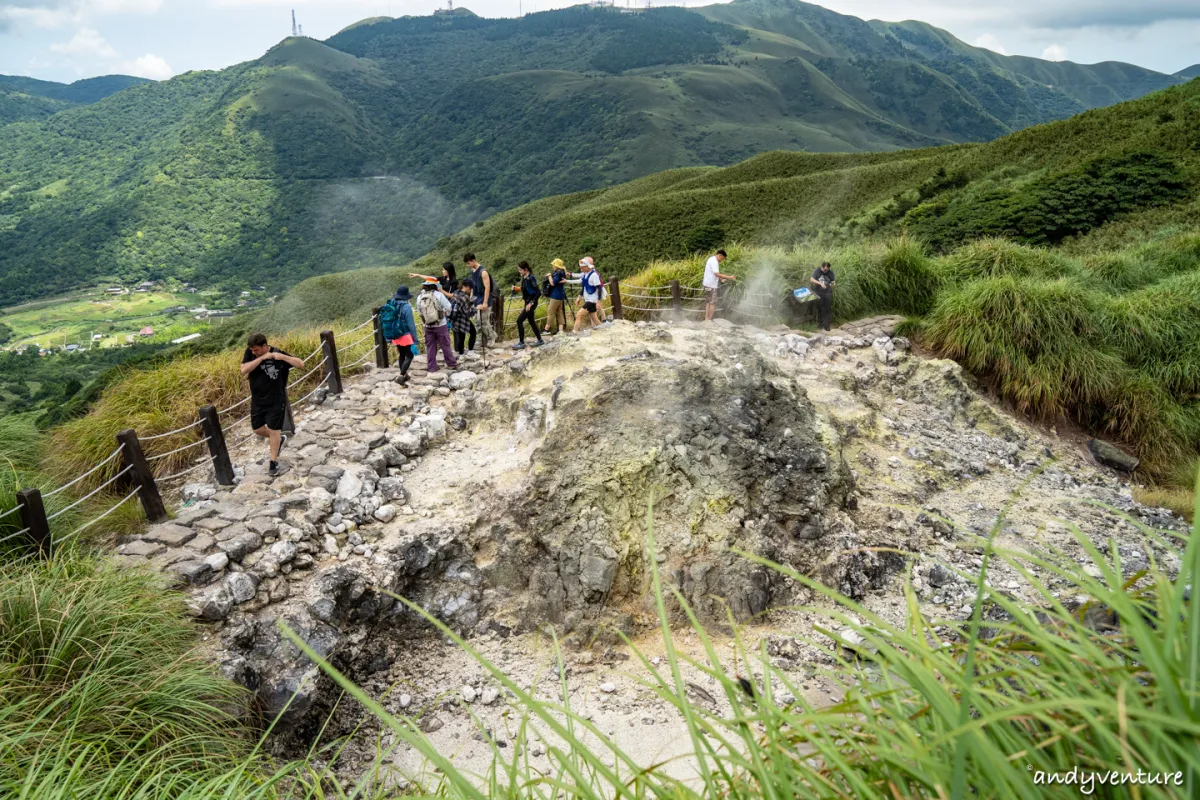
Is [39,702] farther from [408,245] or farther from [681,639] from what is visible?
[408,245]

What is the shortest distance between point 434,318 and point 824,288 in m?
6.64

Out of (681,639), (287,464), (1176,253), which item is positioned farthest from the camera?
(1176,253)

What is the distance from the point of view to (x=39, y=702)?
343cm

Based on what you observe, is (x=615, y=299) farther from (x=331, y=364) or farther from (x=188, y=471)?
(x=188, y=471)

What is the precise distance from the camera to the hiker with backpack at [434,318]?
924 cm

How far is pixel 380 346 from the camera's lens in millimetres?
10008

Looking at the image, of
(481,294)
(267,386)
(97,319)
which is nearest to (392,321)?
(481,294)

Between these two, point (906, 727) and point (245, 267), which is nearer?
point (906, 727)

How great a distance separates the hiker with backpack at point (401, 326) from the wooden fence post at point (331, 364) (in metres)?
0.75

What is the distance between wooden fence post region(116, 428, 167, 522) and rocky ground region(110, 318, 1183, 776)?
263 mm

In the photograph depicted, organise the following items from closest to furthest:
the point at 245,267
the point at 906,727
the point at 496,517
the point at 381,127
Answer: the point at 906,727 < the point at 496,517 < the point at 245,267 < the point at 381,127

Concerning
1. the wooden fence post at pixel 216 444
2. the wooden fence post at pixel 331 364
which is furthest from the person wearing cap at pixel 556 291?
the wooden fence post at pixel 216 444

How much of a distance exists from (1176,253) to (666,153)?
140 metres

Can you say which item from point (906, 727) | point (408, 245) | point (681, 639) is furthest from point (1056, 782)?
point (408, 245)
